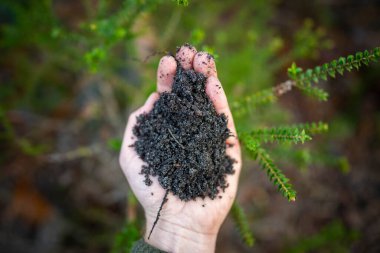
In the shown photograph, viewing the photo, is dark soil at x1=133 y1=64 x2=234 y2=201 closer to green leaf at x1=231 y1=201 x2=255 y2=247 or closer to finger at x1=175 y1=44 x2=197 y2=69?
finger at x1=175 y1=44 x2=197 y2=69

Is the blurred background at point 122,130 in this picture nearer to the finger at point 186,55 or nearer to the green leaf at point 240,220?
the green leaf at point 240,220

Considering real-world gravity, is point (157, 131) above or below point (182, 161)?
above

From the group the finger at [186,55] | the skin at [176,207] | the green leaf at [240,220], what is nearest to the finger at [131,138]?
the skin at [176,207]

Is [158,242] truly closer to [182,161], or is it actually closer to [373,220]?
[182,161]

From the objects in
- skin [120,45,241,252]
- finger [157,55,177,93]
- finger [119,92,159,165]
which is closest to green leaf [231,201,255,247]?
skin [120,45,241,252]

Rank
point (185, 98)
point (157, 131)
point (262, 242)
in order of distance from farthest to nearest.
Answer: point (262, 242) < point (157, 131) < point (185, 98)

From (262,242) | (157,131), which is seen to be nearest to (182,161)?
(157,131)

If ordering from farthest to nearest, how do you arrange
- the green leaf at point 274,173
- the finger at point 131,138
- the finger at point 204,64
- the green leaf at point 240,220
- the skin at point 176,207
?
the green leaf at point 240,220, the finger at point 131,138, the skin at point 176,207, the finger at point 204,64, the green leaf at point 274,173
